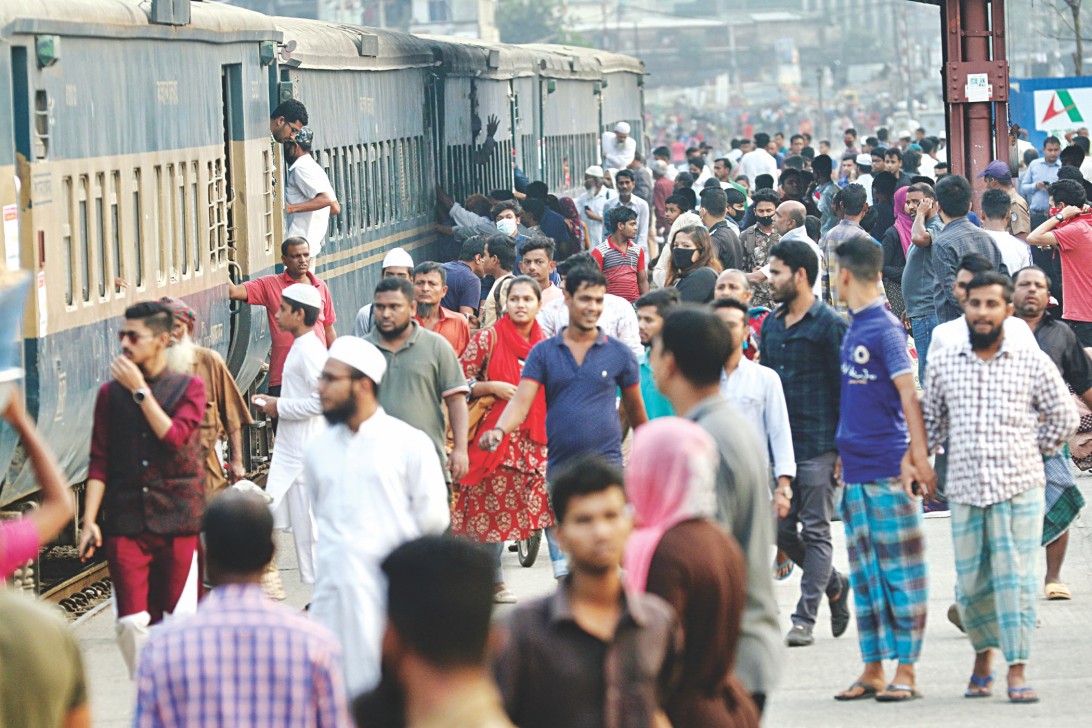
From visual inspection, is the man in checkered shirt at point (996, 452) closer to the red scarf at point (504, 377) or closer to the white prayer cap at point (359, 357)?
the white prayer cap at point (359, 357)

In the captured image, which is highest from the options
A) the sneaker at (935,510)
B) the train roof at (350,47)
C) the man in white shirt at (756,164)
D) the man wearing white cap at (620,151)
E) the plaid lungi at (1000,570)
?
the train roof at (350,47)

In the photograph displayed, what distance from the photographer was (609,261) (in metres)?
15.7

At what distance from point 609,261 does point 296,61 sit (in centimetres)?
283

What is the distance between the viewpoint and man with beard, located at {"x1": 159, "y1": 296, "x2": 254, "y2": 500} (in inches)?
A: 353

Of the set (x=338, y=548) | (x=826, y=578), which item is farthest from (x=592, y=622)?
(x=826, y=578)

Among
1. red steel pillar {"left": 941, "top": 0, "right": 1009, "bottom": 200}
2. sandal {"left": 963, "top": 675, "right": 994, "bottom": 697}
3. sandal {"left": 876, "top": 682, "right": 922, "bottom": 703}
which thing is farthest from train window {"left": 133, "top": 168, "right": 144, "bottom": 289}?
red steel pillar {"left": 941, "top": 0, "right": 1009, "bottom": 200}

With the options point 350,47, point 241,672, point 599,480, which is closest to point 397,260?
point 599,480

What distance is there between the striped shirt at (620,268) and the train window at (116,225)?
5.18m

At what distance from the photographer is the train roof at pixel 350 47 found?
17016mm

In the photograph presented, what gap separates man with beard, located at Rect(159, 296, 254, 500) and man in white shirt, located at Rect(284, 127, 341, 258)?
17.9 feet

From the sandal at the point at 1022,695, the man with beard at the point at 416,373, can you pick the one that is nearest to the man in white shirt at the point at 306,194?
the man with beard at the point at 416,373

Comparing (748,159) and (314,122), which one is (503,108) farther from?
(314,122)

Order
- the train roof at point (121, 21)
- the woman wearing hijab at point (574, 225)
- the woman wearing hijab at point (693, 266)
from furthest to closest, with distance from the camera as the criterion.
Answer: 1. the woman wearing hijab at point (574, 225)
2. the woman wearing hijab at point (693, 266)
3. the train roof at point (121, 21)

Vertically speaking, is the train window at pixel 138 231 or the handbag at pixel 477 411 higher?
the train window at pixel 138 231
